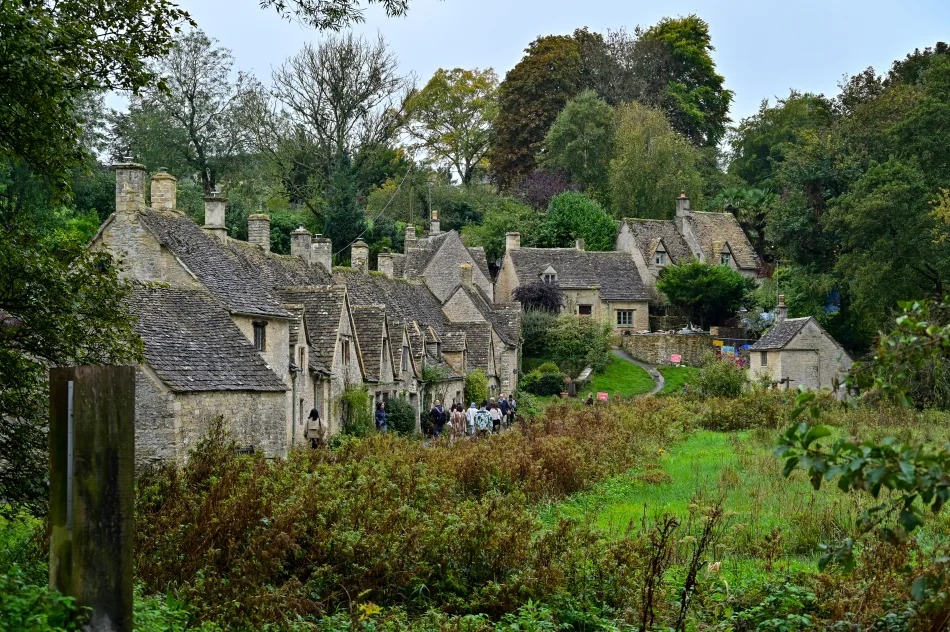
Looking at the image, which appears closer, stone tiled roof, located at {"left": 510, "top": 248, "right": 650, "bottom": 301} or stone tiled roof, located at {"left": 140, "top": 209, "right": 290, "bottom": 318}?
stone tiled roof, located at {"left": 140, "top": 209, "right": 290, "bottom": 318}

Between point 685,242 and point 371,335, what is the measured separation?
1870 inches

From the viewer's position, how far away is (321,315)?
37.9 meters

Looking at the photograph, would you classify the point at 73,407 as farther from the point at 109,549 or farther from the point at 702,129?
the point at 702,129

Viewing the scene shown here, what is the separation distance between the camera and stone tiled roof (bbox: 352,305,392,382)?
41.5 m

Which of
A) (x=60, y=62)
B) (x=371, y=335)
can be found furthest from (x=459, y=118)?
(x=60, y=62)

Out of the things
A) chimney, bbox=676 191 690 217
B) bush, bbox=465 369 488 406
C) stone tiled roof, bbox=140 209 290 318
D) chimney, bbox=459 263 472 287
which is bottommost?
bush, bbox=465 369 488 406

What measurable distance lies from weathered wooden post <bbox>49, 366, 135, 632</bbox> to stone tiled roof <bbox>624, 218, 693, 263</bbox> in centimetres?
7338

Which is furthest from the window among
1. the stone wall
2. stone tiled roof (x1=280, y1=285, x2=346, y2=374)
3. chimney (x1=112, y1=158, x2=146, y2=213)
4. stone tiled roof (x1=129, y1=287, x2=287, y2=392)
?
the stone wall

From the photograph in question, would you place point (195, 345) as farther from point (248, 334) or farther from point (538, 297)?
point (538, 297)

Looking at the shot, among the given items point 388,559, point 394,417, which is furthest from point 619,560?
point 394,417

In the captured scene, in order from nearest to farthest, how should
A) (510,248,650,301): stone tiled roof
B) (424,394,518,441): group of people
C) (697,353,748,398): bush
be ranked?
(424,394,518,441): group of people, (697,353,748,398): bush, (510,248,650,301): stone tiled roof

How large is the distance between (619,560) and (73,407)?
844 cm

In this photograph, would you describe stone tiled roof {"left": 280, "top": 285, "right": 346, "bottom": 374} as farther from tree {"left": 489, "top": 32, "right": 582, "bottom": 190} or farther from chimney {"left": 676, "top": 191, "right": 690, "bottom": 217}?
tree {"left": 489, "top": 32, "right": 582, "bottom": 190}

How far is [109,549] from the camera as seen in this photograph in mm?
9070
